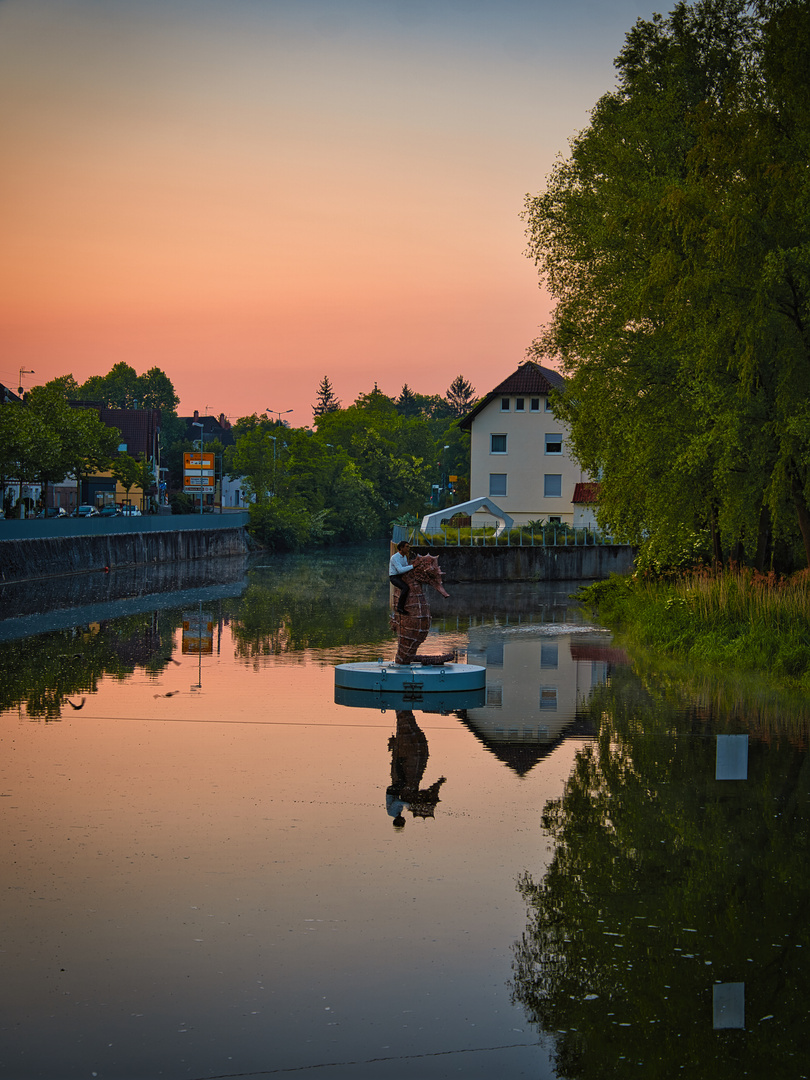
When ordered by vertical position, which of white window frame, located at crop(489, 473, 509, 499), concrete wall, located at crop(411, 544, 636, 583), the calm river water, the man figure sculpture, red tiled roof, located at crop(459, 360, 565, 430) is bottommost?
the calm river water

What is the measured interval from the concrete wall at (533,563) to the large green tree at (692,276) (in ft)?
65.3

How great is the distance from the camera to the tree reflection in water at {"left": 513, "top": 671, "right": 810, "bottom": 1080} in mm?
6215

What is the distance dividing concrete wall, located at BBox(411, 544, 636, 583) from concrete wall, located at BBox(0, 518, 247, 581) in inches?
613

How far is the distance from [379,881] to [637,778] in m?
4.44

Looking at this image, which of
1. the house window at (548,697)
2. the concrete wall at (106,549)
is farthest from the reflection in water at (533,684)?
the concrete wall at (106,549)

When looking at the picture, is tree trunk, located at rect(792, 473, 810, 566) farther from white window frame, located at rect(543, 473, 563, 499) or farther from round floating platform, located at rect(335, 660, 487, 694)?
white window frame, located at rect(543, 473, 563, 499)

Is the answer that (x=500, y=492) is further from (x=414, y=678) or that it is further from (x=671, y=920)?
(x=671, y=920)

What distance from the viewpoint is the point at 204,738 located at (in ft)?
47.8

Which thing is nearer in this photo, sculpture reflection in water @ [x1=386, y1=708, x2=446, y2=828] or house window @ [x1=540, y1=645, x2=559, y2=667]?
sculpture reflection in water @ [x1=386, y1=708, x2=446, y2=828]

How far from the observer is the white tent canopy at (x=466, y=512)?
58891 millimetres

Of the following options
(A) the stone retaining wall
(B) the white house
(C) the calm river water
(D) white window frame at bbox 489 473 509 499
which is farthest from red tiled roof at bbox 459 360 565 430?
(C) the calm river water

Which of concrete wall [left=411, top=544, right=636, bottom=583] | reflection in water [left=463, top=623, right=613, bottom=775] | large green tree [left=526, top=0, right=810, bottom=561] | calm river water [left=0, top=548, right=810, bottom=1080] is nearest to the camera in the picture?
calm river water [left=0, top=548, right=810, bottom=1080]

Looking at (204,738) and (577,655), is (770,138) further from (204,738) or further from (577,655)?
(204,738)

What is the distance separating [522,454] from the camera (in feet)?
257
